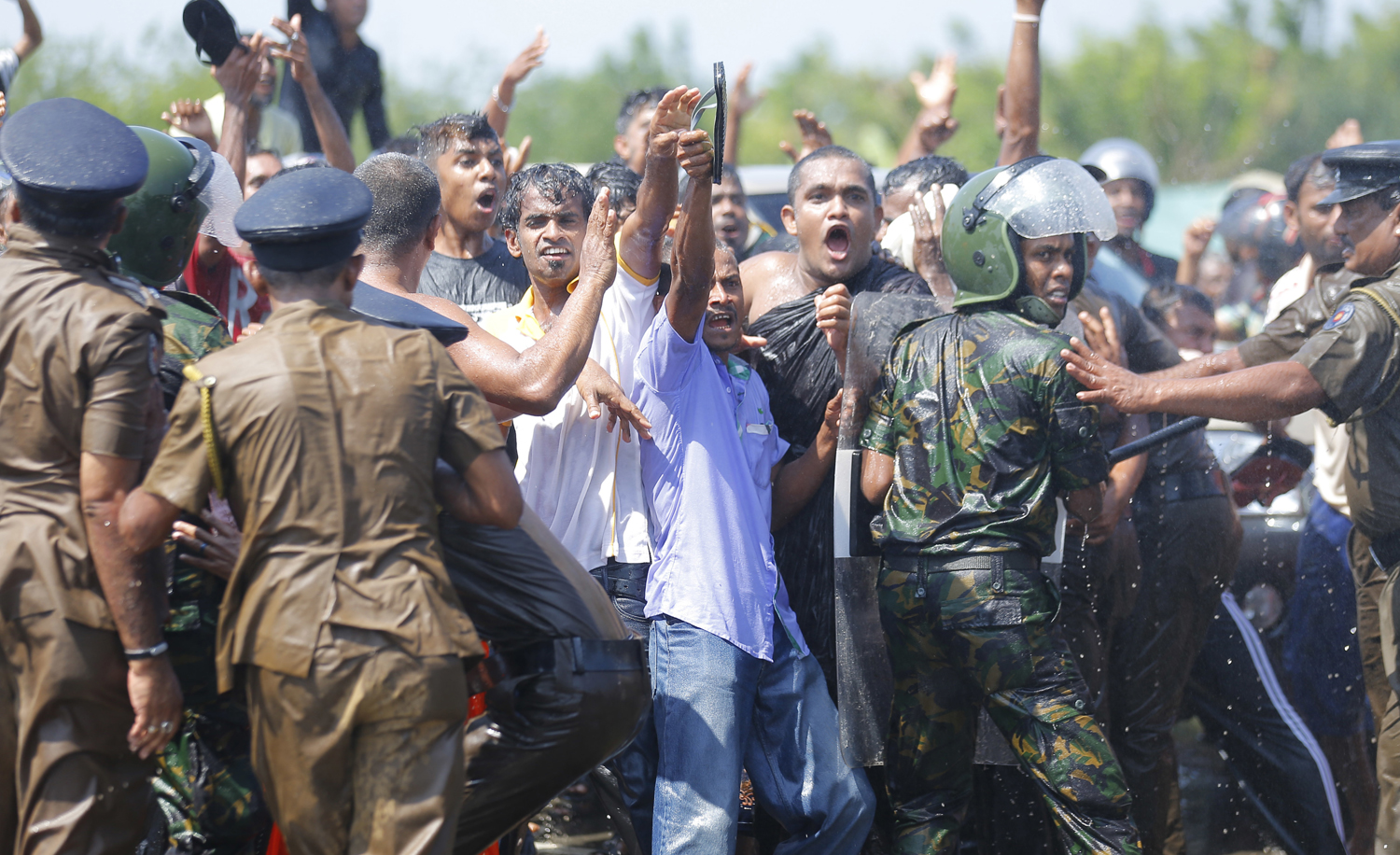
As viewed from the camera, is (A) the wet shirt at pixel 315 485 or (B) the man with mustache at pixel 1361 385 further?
(B) the man with mustache at pixel 1361 385

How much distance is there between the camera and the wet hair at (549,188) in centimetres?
449

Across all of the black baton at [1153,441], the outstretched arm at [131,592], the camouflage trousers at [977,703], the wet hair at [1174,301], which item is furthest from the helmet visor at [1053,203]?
the outstretched arm at [131,592]

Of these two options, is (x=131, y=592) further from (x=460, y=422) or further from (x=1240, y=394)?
(x=1240, y=394)

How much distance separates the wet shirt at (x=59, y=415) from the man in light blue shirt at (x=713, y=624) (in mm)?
1577

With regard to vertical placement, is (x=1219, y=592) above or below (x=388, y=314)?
below

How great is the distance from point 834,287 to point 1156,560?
1993mm

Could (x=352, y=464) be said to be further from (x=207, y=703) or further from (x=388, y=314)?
(x=207, y=703)

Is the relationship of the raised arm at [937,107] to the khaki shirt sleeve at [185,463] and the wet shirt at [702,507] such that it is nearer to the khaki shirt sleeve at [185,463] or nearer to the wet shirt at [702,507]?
the wet shirt at [702,507]

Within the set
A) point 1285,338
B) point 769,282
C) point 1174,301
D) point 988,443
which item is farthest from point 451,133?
point 1174,301

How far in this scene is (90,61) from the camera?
3416 centimetres

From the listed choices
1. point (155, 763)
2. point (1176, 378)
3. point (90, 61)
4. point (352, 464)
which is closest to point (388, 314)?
point (352, 464)

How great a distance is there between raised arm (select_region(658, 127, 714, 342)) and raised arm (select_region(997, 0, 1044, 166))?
2.10 m

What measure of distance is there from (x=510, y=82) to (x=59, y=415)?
13.3 ft

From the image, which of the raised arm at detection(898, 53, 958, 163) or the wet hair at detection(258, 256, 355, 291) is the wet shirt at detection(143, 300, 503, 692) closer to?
the wet hair at detection(258, 256, 355, 291)
